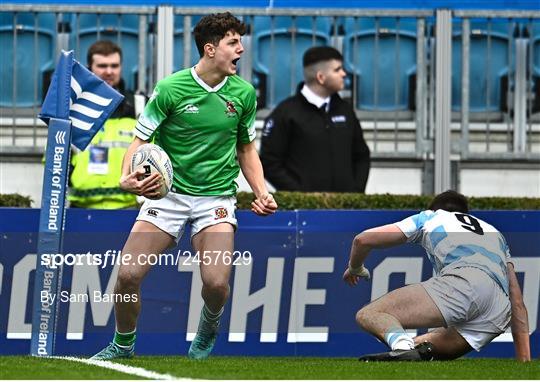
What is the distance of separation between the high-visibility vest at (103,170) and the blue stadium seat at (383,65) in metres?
2.75

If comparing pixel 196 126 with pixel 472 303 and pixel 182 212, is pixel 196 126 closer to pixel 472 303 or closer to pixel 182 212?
pixel 182 212

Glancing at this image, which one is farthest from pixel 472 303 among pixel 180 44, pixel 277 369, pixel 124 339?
pixel 180 44

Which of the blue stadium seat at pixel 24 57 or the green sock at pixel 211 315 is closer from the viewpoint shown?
the green sock at pixel 211 315

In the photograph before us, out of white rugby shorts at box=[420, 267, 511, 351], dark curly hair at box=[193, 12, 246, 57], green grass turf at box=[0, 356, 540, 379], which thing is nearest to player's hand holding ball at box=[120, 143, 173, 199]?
dark curly hair at box=[193, 12, 246, 57]

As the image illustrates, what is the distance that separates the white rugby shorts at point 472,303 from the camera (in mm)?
10914

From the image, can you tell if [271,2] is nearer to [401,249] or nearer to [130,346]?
[401,249]

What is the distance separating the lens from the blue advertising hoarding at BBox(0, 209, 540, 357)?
12.1 meters

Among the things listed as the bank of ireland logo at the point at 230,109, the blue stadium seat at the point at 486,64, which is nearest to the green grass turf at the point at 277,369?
the bank of ireland logo at the point at 230,109

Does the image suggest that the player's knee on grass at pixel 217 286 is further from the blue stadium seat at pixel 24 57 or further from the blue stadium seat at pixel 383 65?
the blue stadium seat at pixel 383 65

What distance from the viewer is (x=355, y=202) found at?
12.8 metres

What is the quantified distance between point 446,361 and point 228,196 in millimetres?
1801

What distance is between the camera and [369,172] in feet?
46.2

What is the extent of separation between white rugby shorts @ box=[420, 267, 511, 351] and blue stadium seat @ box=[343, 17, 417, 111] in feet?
13.2

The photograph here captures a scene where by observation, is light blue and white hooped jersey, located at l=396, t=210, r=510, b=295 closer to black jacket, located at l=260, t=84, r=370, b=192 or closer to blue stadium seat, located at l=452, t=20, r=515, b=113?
black jacket, located at l=260, t=84, r=370, b=192
